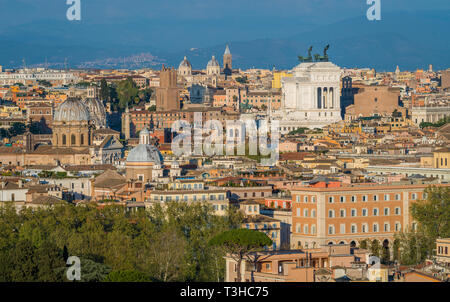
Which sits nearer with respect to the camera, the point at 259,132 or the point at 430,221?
the point at 430,221

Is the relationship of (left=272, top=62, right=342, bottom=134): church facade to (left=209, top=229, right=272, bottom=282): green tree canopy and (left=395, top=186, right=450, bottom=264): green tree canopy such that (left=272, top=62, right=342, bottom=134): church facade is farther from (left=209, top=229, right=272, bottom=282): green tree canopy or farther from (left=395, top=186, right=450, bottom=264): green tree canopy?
(left=209, top=229, right=272, bottom=282): green tree canopy

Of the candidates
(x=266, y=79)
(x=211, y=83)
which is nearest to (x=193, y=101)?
(x=211, y=83)

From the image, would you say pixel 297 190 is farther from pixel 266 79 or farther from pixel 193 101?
pixel 266 79

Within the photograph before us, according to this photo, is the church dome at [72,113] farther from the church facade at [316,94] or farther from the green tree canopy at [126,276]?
the green tree canopy at [126,276]

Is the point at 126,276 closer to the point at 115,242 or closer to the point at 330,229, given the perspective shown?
the point at 115,242

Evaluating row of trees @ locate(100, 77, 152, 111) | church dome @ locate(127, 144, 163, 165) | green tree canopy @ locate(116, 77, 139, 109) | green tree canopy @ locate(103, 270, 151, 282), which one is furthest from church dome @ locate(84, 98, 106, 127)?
green tree canopy @ locate(103, 270, 151, 282)

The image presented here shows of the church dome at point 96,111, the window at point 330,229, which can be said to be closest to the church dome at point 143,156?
the window at point 330,229
